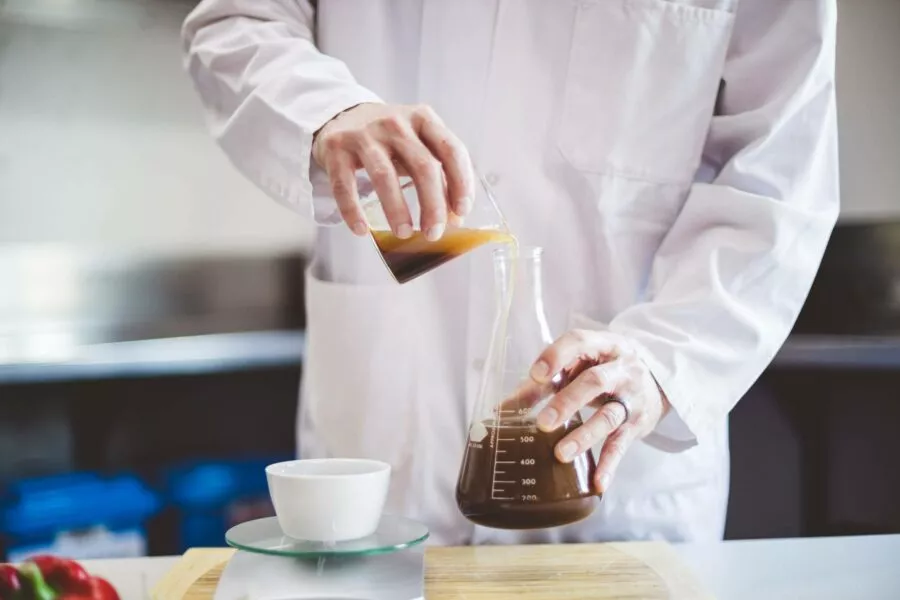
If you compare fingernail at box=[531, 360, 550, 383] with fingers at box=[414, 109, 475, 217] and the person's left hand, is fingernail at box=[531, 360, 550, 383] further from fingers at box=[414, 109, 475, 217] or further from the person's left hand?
fingers at box=[414, 109, 475, 217]

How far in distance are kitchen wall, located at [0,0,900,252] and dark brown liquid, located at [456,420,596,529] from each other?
1.65 metres

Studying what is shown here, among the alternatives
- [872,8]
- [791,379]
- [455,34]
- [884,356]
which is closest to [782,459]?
[791,379]

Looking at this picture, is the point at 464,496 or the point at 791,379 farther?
the point at 791,379

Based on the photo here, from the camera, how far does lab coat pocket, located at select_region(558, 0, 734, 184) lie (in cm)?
99

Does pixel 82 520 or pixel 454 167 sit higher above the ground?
pixel 454 167

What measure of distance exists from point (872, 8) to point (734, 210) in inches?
66.8

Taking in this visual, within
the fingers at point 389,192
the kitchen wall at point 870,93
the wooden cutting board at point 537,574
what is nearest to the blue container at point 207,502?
the wooden cutting board at point 537,574

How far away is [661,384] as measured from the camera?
0.87 metres

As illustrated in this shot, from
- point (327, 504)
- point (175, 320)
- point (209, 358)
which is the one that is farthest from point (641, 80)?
point (175, 320)

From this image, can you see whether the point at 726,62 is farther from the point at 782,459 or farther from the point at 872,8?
the point at 872,8

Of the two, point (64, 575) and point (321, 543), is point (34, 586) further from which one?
point (321, 543)

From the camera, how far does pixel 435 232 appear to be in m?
0.69

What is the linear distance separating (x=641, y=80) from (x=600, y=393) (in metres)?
0.40

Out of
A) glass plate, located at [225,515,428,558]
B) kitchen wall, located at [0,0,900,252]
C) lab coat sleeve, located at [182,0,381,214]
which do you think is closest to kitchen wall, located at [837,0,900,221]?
kitchen wall, located at [0,0,900,252]
